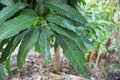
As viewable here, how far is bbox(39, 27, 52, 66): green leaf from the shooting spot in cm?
62

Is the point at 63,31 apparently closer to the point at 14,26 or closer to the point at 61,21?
the point at 61,21

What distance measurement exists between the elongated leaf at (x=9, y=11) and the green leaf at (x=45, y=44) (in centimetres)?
10

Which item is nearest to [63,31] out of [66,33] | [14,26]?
[66,33]

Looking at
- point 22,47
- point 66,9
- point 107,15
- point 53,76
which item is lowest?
point 53,76

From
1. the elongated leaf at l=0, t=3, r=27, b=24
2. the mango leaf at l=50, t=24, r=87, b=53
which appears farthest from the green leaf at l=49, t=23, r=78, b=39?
the elongated leaf at l=0, t=3, r=27, b=24

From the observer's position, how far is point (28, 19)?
0.63 m

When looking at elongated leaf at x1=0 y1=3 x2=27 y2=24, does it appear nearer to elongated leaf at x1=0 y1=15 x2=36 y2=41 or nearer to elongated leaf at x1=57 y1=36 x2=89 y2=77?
elongated leaf at x1=0 y1=15 x2=36 y2=41

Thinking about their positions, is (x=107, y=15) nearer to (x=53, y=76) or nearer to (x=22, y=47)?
(x=53, y=76)

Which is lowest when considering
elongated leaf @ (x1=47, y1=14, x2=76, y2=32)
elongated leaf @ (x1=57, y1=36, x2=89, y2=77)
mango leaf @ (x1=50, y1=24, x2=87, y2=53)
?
elongated leaf @ (x1=57, y1=36, x2=89, y2=77)

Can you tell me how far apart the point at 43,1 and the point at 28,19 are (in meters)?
0.08

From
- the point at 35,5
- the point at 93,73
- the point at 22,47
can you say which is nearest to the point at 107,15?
the point at 93,73

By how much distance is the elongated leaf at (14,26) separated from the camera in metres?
0.59

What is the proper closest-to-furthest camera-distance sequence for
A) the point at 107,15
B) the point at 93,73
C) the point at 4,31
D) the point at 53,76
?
the point at 4,31, the point at 107,15, the point at 53,76, the point at 93,73

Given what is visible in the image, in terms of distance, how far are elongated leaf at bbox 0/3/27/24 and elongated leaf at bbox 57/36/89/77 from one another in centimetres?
14
